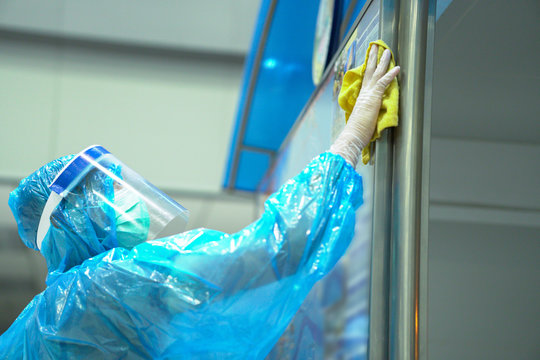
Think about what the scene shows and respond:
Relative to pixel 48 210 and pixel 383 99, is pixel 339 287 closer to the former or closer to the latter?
pixel 383 99

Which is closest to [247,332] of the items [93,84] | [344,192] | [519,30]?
[344,192]

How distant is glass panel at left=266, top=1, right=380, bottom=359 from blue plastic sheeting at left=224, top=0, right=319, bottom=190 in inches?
22.3

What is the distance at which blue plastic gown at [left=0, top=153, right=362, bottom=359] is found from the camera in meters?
0.96

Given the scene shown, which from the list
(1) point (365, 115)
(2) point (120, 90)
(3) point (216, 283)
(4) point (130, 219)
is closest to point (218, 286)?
(3) point (216, 283)

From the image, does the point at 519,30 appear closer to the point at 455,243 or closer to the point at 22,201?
the point at 455,243

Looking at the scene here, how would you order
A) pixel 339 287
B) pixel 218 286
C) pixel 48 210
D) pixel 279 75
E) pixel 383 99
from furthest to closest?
pixel 279 75 < pixel 339 287 < pixel 48 210 < pixel 383 99 < pixel 218 286

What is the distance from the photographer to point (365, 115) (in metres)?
1.05

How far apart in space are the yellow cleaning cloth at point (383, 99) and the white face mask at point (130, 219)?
49 cm

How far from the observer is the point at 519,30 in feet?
3.73

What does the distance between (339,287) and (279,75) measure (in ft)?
4.25

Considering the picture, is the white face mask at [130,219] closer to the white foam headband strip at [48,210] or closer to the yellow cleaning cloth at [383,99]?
the white foam headband strip at [48,210]

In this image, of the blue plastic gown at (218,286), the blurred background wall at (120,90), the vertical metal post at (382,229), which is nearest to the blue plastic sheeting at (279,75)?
the vertical metal post at (382,229)

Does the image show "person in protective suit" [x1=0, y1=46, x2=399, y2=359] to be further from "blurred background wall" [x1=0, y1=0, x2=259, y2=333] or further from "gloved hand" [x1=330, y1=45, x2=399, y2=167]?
"blurred background wall" [x1=0, y1=0, x2=259, y2=333]

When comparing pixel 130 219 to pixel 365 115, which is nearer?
pixel 365 115
